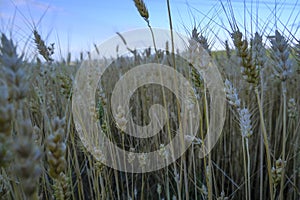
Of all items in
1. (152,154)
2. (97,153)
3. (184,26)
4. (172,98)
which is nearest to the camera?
(97,153)

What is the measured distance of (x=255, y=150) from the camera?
3.67 ft

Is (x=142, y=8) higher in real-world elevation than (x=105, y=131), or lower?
higher

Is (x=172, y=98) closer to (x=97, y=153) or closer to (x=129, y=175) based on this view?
→ (x=129, y=175)

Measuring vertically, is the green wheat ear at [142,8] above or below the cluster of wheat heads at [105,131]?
above

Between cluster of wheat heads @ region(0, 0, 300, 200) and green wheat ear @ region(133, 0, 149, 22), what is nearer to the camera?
cluster of wheat heads @ region(0, 0, 300, 200)

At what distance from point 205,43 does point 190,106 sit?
178mm

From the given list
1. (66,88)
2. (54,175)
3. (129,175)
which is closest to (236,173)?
(129,175)

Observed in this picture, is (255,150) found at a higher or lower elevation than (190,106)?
lower

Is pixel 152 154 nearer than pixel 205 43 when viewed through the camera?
No

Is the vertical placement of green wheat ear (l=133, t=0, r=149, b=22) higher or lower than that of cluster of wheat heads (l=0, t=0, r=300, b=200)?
higher

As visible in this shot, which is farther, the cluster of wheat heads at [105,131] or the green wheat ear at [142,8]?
the green wheat ear at [142,8]

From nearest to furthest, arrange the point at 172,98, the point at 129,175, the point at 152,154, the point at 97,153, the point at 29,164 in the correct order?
the point at 29,164 < the point at 97,153 < the point at 152,154 < the point at 129,175 < the point at 172,98

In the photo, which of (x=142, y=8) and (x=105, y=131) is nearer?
(x=142, y=8)

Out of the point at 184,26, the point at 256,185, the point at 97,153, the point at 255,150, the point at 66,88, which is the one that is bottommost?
the point at 256,185
